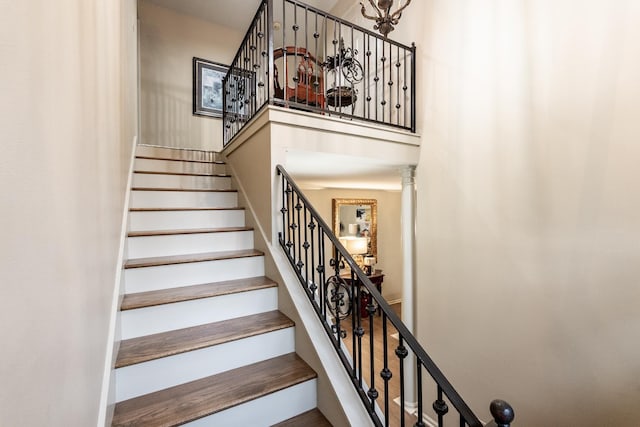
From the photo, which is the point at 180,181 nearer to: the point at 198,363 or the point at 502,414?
the point at 198,363

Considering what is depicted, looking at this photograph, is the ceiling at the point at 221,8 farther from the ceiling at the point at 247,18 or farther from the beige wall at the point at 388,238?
the beige wall at the point at 388,238

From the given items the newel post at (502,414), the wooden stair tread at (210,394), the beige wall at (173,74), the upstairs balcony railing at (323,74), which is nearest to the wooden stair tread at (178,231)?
the upstairs balcony railing at (323,74)

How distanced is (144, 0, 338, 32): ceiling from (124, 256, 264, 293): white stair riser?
4062mm

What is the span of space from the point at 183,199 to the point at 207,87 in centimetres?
294

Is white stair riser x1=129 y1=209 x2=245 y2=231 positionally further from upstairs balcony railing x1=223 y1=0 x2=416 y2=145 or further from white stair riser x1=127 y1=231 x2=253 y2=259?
upstairs balcony railing x1=223 y1=0 x2=416 y2=145

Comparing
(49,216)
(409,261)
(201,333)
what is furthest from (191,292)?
(409,261)

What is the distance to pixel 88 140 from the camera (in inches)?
36.4

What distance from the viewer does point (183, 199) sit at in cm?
262

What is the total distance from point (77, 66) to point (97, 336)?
0.86m

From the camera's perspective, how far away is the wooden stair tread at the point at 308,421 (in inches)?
55.9

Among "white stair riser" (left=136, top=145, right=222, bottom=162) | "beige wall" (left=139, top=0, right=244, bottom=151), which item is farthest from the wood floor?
"beige wall" (left=139, top=0, right=244, bottom=151)

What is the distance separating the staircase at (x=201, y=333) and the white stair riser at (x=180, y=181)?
0.30 m

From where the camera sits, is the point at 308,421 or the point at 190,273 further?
the point at 190,273

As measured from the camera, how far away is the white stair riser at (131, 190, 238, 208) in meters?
2.51
